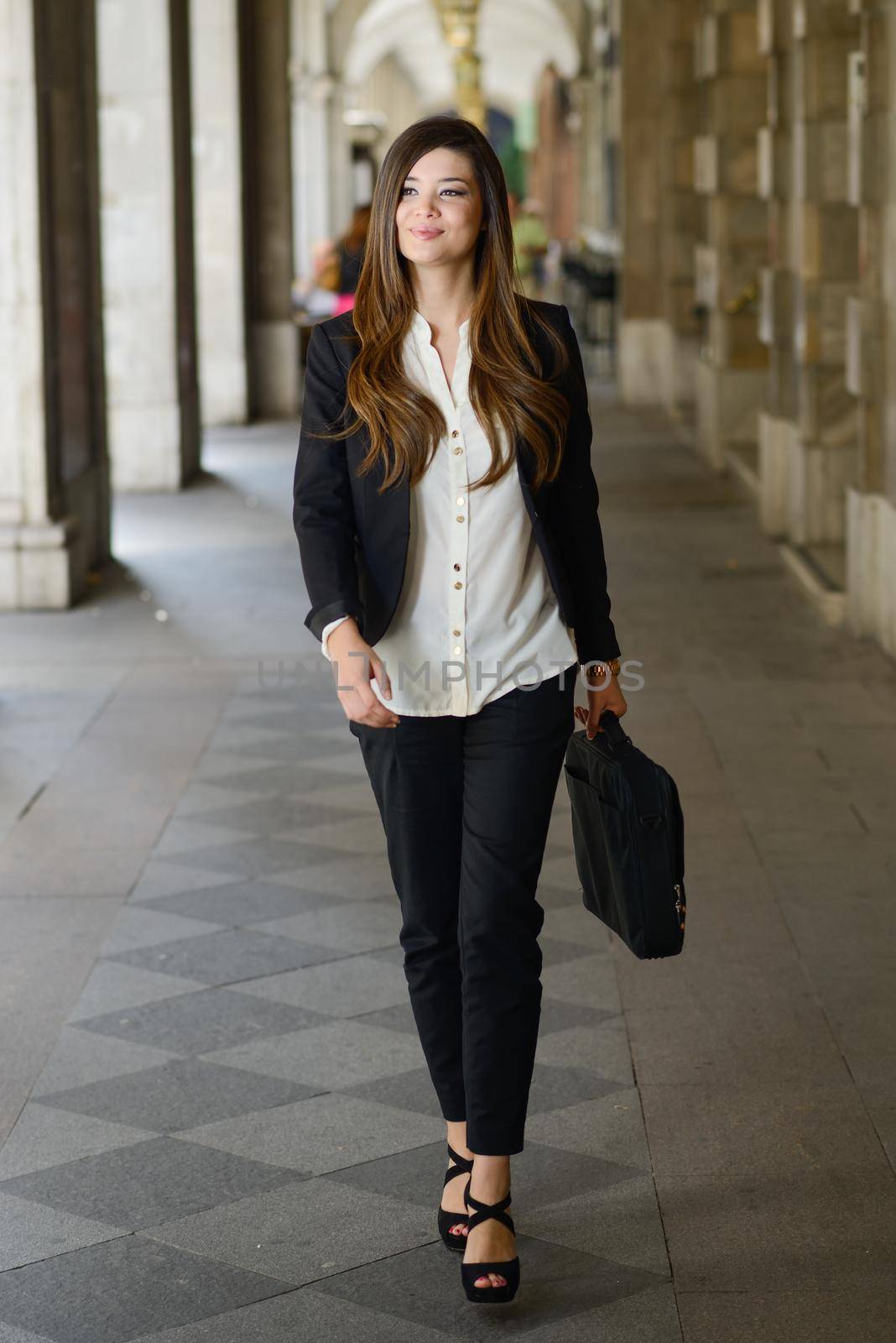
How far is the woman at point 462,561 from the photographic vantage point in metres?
2.95

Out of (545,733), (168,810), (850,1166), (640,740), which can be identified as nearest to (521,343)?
(545,733)

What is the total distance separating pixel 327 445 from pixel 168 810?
9.93 ft

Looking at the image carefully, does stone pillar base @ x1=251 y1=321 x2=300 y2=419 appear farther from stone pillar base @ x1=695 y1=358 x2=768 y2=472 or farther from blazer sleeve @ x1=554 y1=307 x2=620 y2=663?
blazer sleeve @ x1=554 y1=307 x2=620 y2=663

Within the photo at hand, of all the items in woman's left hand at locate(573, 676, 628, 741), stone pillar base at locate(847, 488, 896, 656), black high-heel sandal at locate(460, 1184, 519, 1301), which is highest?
woman's left hand at locate(573, 676, 628, 741)

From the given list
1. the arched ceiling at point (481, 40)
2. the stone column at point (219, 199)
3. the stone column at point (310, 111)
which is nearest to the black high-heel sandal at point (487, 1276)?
the stone column at point (219, 199)

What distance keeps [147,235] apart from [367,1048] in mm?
10321

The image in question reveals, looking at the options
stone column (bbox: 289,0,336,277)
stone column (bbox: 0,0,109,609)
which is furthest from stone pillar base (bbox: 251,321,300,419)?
stone column (bbox: 289,0,336,277)

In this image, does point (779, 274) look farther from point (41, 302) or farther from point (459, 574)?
point (459, 574)

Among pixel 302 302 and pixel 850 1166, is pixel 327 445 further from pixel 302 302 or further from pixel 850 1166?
pixel 302 302

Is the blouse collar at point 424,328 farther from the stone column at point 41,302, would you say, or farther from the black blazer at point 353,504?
the stone column at point 41,302

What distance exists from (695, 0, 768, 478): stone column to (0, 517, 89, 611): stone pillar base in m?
5.47

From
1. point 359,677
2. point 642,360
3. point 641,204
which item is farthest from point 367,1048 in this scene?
point 641,204

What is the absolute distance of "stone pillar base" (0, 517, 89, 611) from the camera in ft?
30.1

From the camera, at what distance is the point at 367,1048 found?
4008 millimetres
